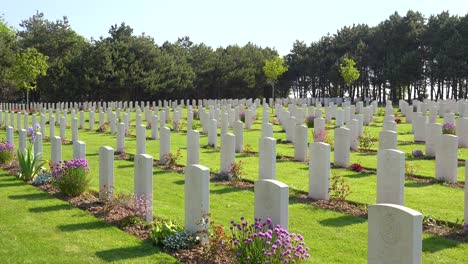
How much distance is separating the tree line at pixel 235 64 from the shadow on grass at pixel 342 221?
41.9m

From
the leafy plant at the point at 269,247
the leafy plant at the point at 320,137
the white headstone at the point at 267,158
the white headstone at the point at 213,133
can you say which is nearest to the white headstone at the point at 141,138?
the white headstone at the point at 213,133

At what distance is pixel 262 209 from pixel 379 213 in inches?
76.0

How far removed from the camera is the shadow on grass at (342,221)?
8.71 meters

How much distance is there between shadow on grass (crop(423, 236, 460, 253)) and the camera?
7.31m

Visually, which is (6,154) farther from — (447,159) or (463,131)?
(463,131)

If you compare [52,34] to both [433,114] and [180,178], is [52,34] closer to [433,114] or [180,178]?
[433,114]

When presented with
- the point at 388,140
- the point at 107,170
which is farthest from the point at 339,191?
the point at 107,170

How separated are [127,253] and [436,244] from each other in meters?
4.33

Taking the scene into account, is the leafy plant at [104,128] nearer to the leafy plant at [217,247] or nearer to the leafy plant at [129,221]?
the leafy plant at [129,221]

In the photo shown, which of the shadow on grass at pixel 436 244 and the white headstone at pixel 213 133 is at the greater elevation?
the white headstone at pixel 213 133

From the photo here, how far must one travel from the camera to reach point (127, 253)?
7.27 metres

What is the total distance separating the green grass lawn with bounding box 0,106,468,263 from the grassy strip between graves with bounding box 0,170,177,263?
4.58ft

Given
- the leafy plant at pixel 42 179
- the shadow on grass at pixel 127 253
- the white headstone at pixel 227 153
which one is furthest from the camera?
the white headstone at pixel 227 153

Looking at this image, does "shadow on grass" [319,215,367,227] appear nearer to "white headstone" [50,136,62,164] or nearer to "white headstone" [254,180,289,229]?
"white headstone" [254,180,289,229]
